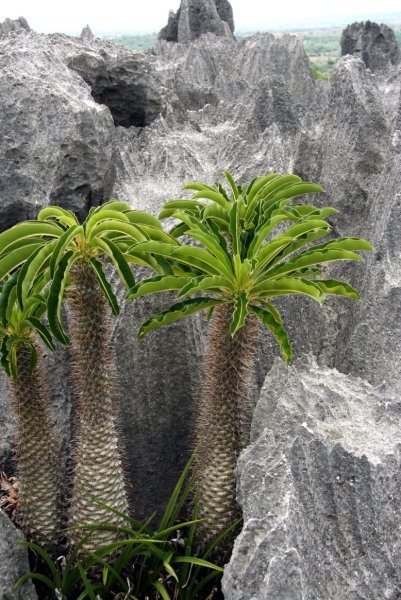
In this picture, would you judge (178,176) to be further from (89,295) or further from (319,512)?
(319,512)

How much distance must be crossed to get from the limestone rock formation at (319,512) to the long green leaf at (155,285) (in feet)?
2.43

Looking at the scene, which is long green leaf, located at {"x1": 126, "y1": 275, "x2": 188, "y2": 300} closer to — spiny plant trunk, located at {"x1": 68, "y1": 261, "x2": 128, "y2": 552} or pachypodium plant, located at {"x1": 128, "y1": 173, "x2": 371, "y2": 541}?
pachypodium plant, located at {"x1": 128, "y1": 173, "x2": 371, "y2": 541}

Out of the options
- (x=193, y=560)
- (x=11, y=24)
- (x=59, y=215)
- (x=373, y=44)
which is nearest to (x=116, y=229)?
(x=59, y=215)

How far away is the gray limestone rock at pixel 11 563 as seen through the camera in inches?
108

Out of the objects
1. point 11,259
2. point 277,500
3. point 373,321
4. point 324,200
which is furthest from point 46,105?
point 277,500

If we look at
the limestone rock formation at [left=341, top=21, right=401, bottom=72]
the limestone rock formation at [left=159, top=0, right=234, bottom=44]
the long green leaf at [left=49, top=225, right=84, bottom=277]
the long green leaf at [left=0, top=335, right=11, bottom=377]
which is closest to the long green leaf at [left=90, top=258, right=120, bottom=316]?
the long green leaf at [left=49, top=225, right=84, bottom=277]

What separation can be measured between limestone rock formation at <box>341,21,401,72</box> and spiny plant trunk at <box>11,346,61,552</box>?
51.3 ft

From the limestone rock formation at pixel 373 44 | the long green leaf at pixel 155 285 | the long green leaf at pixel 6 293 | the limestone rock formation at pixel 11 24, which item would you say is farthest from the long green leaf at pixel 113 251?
the limestone rock formation at pixel 373 44

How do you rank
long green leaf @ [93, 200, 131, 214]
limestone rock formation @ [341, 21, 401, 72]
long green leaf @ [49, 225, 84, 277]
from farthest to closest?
1. limestone rock formation @ [341, 21, 401, 72]
2. long green leaf @ [93, 200, 131, 214]
3. long green leaf @ [49, 225, 84, 277]

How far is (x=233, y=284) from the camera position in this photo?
253cm

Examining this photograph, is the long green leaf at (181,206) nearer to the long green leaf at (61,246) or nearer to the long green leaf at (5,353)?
the long green leaf at (61,246)

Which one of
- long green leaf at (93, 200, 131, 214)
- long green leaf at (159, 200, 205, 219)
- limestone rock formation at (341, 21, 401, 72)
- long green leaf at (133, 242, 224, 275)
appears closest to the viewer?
long green leaf at (133, 242, 224, 275)

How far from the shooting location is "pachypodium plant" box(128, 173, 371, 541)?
2.50 metres

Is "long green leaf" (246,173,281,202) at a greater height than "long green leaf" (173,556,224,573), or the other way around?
"long green leaf" (246,173,281,202)
